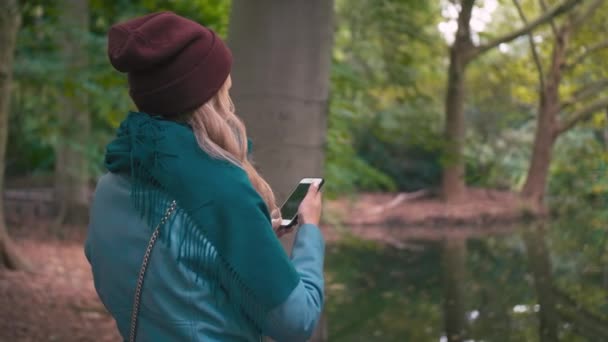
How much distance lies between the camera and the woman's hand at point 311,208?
7.66 ft

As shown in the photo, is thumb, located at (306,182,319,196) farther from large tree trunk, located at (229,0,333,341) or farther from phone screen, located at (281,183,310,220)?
large tree trunk, located at (229,0,333,341)

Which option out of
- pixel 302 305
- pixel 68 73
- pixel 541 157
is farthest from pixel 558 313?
pixel 541 157

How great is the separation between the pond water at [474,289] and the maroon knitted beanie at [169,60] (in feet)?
12.1

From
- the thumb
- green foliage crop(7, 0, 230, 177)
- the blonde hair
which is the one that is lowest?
green foliage crop(7, 0, 230, 177)

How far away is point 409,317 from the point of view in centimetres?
1080

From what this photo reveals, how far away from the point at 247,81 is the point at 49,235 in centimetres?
1062

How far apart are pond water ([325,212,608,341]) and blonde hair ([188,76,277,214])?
3.59 m

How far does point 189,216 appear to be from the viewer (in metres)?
2.04

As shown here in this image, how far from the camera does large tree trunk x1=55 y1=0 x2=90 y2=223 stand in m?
11.9

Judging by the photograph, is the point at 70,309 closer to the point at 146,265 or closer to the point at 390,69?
the point at 146,265

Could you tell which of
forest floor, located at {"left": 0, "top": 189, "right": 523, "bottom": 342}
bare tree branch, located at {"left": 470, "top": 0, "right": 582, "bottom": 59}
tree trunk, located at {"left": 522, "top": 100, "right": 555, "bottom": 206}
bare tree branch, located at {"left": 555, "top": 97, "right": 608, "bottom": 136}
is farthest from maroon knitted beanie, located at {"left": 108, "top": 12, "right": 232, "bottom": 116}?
tree trunk, located at {"left": 522, "top": 100, "right": 555, "bottom": 206}

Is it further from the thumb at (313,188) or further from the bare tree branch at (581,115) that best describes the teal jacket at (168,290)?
the bare tree branch at (581,115)

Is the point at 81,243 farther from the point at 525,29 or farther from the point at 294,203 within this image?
the point at 294,203

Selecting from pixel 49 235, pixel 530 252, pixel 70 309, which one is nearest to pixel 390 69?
pixel 530 252
